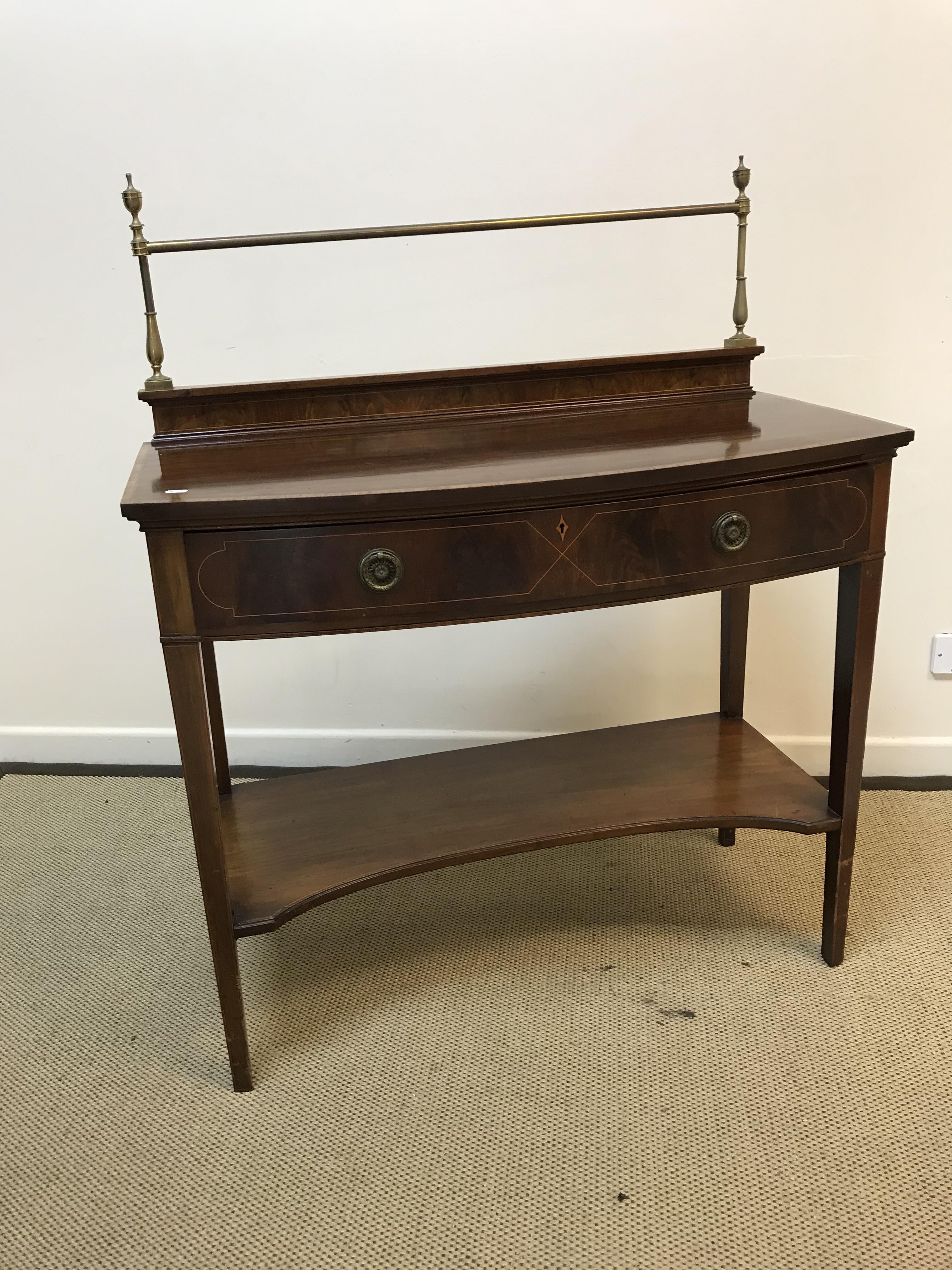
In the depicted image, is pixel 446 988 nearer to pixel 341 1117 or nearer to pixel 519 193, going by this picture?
pixel 341 1117

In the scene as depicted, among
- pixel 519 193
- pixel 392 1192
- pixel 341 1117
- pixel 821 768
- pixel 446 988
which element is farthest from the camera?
pixel 821 768

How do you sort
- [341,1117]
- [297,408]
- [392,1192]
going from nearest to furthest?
1. [392,1192]
2. [341,1117]
3. [297,408]

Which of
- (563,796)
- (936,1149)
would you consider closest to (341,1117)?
(563,796)

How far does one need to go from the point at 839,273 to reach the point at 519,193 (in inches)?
27.1

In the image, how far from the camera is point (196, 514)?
1279 millimetres

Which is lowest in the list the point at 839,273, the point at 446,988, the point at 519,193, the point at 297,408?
the point at 446,988

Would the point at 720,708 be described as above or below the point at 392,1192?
above

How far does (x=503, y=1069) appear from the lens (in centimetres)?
161

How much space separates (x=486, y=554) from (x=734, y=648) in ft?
2.81

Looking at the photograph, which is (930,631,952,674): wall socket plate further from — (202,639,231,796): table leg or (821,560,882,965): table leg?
→ (202,639,231,796): table leg

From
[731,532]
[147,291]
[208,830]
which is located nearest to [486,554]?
→ [731,532]

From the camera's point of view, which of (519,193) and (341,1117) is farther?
(519,193)

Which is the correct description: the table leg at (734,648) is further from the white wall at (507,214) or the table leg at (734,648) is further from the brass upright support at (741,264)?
the brass upright support at (741,264)

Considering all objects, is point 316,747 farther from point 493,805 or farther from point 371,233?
point 371,233
